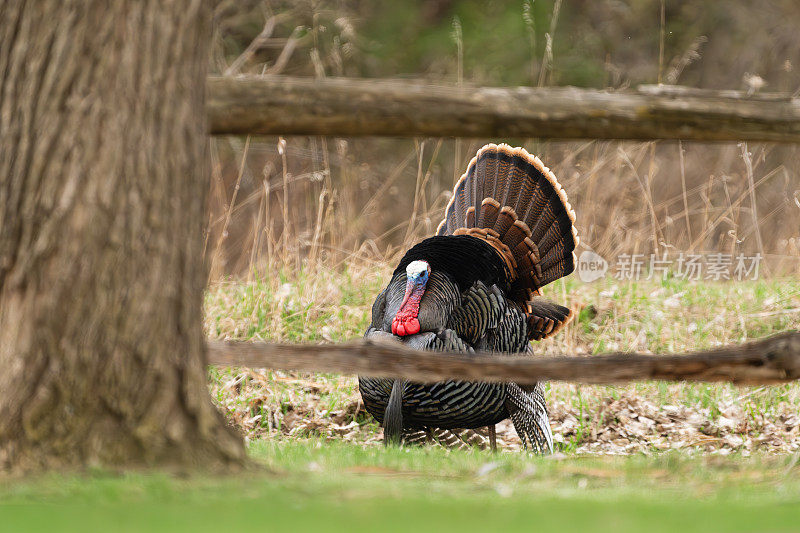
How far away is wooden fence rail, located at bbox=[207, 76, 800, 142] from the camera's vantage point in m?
2.75

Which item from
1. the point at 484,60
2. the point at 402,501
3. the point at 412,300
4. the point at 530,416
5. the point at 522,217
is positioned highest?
the point at 484,60

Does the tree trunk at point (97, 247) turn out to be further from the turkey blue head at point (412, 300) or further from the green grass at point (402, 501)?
the turkey blue head at point (412, 300)

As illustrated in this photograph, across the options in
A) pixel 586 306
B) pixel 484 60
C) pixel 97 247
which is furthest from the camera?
pixel 484 60

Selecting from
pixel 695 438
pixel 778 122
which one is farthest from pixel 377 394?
pixel 778 122

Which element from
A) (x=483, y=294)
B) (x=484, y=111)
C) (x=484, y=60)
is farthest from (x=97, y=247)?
(x=484, y=60)

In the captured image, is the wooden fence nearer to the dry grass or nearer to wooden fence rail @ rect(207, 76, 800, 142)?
wooden fence rail @ rect(207, 76, 800, 142)

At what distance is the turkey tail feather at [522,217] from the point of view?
5.81 m

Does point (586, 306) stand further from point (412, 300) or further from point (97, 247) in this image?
point (97, 247)

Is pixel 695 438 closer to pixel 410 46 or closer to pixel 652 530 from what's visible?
pixel 652 530

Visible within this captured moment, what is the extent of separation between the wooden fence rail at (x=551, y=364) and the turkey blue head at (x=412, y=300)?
87.7 inches

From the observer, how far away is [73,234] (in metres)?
2.34

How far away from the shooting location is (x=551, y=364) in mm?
2639

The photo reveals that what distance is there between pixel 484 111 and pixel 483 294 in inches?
101

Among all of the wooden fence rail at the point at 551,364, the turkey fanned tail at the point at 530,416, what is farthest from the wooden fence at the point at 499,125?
the turkey fanned tail at the point at 530,416
